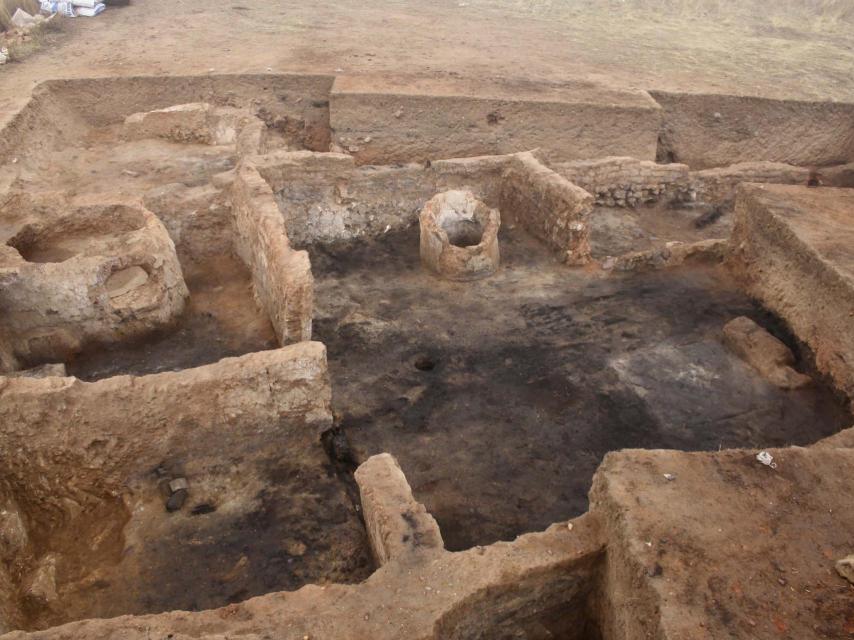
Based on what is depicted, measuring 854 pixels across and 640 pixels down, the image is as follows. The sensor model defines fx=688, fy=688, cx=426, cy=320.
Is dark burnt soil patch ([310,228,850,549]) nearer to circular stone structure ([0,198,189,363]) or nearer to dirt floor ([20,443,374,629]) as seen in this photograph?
dirt floor ([20,443,374,629])

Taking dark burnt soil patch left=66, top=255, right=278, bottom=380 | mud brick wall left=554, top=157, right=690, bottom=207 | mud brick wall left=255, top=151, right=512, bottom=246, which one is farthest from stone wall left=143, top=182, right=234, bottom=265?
mud brick wall left=554, top=157, right=690, bottom=207

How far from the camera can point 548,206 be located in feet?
26.1

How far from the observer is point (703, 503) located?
345 cm

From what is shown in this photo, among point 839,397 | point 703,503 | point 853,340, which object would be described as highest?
point 703,503

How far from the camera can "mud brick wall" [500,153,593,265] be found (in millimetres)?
7547

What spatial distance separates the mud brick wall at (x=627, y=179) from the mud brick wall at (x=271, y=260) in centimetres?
414

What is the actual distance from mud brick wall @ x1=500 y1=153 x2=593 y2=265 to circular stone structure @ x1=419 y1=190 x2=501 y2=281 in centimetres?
60

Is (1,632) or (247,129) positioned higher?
(247,129)

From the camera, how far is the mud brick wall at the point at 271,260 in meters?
5.37

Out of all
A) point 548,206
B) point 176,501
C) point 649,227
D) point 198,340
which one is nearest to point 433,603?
point 176,501

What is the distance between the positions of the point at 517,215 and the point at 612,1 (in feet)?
39.6

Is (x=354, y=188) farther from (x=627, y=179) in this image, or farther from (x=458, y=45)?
(x=458, y=45)

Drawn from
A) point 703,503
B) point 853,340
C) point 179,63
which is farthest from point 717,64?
point 703,503

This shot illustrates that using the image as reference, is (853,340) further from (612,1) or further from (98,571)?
(612,1)
